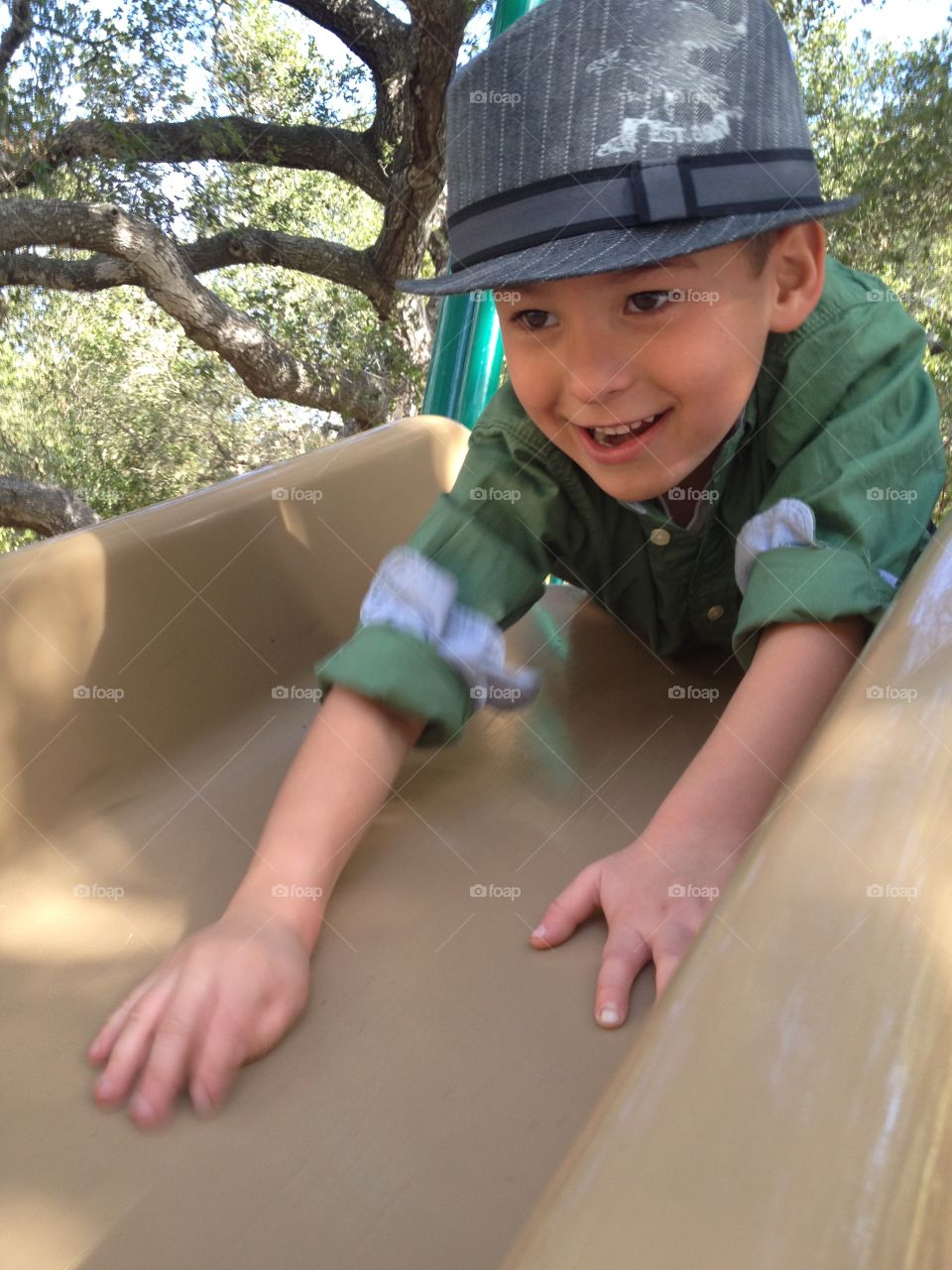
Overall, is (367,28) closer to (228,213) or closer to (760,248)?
(228,213)

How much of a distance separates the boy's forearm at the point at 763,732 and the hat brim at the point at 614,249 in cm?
21

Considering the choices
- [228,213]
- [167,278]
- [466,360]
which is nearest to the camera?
[466,360]

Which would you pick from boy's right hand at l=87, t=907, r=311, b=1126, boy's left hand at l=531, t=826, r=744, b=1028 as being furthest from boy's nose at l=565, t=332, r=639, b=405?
boy's right hand at l=87, t=907, r=311, b=1126

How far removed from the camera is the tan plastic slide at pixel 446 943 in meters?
0.27

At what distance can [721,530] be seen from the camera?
831mm

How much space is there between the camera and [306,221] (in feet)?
13.4

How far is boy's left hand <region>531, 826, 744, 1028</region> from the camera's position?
57cm

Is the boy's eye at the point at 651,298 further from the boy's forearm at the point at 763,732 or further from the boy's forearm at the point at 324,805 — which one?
the boy's forearm at the point at 324,805

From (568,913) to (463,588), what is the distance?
0.26 m

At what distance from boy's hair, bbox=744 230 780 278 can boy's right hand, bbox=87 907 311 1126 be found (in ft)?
1.51

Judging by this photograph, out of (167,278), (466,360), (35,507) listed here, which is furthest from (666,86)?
(35,507)

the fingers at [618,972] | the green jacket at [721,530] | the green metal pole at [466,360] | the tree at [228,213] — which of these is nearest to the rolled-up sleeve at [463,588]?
the green jacket at [721,530]

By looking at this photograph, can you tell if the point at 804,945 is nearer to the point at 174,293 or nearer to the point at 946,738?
the point at 946,738

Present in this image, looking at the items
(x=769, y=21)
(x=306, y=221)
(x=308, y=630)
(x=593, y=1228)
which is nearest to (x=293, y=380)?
(x=306, y=221)
